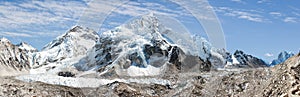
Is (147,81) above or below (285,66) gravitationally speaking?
below

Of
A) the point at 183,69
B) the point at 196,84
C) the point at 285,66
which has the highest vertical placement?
the point at 285,66

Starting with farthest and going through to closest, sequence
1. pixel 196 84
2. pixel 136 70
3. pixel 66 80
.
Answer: pixel 136 70 < pixel 66 80 < pixel 196 84

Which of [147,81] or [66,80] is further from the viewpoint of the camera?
[147,81]

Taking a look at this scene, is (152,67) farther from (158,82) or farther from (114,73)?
(158,82)

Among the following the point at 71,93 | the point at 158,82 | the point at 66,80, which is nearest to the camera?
the point at 71,93

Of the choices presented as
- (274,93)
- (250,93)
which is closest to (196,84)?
(250,93)

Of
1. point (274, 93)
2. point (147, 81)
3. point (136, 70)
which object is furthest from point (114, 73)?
point (274, 93)
